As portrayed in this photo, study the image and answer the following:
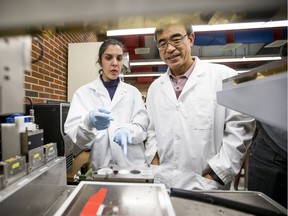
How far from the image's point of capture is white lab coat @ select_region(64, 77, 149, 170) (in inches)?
56.2

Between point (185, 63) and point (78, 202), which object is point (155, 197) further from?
point (185, 63)

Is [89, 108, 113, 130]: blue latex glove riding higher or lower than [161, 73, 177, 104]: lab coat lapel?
lower

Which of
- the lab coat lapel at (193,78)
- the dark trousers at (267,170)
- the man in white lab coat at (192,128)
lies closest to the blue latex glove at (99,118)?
the man in white lab coat at (192,128)

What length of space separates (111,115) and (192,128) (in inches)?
25.6

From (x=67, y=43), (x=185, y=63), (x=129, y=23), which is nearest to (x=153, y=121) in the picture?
(x=185, y=63)

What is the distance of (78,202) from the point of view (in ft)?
2.05

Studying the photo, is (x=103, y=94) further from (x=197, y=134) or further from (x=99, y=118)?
(x=197, y=134)

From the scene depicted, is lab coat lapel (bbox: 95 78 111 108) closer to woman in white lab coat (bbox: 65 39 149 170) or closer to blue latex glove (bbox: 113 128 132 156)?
woman in white lab coat (bbox: 65 39 149 170)

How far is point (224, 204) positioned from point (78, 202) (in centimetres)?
50

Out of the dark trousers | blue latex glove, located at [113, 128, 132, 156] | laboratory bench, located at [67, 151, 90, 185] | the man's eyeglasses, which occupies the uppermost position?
the man's eyeglasses

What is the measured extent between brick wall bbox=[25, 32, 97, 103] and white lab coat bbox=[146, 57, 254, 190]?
1263 millimetres

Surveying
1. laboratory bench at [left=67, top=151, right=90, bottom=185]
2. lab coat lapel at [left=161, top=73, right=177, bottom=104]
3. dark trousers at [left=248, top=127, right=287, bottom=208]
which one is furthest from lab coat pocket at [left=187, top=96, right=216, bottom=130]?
laboratory bench at [left=67, top=151, right=90, bottom=185]

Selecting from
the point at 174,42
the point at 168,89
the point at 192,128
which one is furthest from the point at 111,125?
the point at 174,42

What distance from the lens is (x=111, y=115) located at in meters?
1.57
